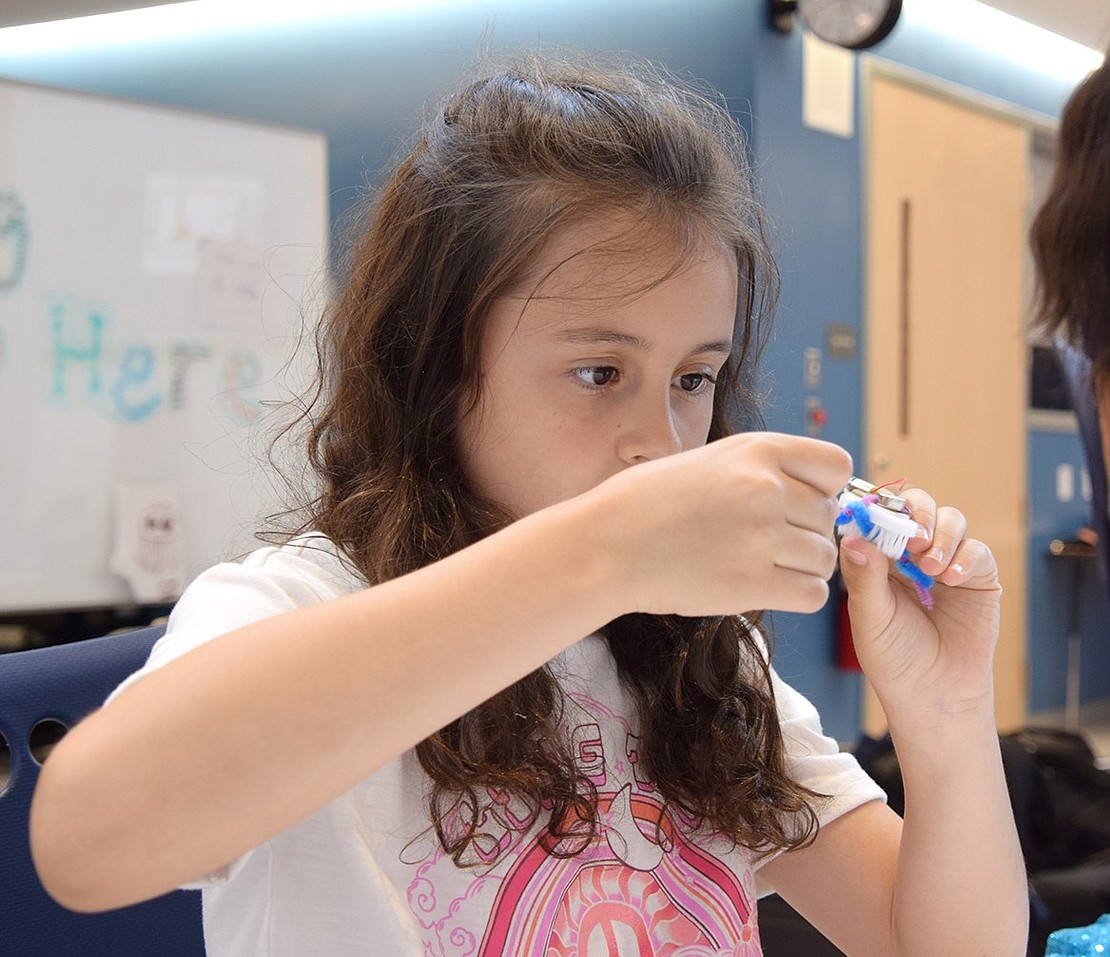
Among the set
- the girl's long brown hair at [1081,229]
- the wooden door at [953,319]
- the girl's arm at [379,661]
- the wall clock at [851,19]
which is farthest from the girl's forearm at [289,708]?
the wooden door at [953,319]

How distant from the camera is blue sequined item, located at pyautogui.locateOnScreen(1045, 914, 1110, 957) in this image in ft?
2.45

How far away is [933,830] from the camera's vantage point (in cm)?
86

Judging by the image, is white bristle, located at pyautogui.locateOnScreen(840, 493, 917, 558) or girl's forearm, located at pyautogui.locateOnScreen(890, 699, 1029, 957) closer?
white bristle, located at pyautogui.locateOnScreen(840, 493, 917, 558)

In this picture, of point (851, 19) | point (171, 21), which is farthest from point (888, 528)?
point (171, 21)

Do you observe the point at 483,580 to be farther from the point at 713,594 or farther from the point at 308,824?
the point at 308,824

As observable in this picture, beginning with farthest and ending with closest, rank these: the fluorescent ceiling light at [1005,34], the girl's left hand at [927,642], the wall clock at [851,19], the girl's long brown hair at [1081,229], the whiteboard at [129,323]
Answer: the fluorescent ceiling light at [1005,34], the wall clock at [851,19], the whiteboard at [129,323], the girl's long brown hair at [1081,229], the girl's left hand at [927,642]

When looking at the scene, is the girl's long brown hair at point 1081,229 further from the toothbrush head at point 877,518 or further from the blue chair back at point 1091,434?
the toothbrush head at point 877,518

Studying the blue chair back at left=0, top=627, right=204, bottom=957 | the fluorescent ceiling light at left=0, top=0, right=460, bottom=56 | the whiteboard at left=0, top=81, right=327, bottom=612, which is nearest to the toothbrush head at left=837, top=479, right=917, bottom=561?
the blue chair back at left=0, top=627, right=204, bottom=957

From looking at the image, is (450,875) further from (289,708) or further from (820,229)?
(820,229)

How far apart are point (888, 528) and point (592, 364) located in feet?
0.76

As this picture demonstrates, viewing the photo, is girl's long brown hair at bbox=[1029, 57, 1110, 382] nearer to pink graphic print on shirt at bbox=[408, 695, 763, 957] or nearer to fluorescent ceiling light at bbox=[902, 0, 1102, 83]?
pink graphic print on shirt at bbox=[408, 695, 763, 957]

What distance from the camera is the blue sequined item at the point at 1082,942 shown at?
0.75 meters

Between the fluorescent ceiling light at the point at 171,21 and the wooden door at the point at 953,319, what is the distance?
189 cm

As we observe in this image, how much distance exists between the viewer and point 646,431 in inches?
32.0
